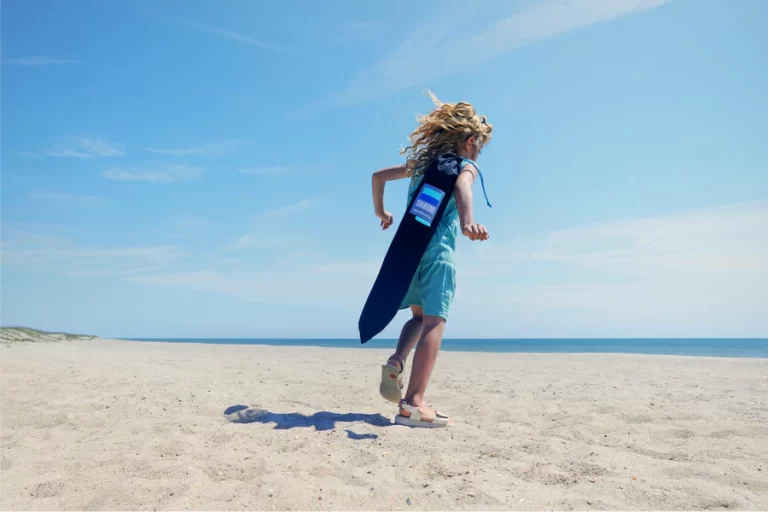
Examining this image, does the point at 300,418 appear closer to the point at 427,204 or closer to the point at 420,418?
the point at 420,418

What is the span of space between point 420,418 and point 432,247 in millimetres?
1025

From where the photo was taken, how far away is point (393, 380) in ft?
10.5

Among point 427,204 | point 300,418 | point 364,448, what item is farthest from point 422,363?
point 427,204

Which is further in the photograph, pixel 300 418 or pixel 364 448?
pixel 300 418

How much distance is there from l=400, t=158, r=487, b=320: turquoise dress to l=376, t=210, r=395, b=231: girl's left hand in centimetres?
40

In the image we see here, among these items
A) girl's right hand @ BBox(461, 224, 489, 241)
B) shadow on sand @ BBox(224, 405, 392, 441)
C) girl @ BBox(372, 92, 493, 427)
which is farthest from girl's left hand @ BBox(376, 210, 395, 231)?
shadow on sand @ BBox(224, 405, 392, 441)

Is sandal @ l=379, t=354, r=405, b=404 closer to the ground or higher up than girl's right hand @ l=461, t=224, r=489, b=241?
closer to the ground

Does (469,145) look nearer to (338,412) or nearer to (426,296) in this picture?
(426,296)

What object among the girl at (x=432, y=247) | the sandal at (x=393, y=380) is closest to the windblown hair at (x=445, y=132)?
the girl at (x=432, y=247)

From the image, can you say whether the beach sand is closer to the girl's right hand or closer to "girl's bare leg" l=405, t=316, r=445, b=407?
"girl's bare leg" l=405, t=316, r=445, b=407

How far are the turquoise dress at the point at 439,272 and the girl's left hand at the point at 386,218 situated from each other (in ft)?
1.30

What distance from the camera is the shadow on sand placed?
3.00 meters

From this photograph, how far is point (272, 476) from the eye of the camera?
6.92ft

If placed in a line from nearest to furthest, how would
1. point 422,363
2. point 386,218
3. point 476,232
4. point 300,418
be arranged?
point 476,232, point 422,363, point 300,418, point 386,218
